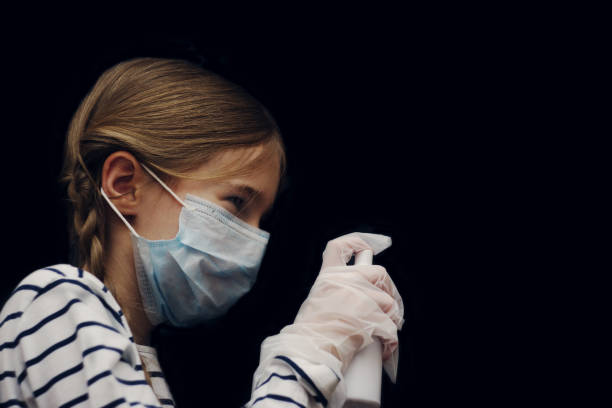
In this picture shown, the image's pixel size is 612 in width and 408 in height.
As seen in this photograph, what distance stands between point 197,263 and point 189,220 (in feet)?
0.35

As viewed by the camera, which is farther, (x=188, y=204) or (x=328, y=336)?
(x=188, y=204)

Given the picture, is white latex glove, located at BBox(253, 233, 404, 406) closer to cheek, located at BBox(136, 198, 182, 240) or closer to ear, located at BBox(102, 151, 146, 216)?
cheek, located at BBox(136, 198, 182, 240)

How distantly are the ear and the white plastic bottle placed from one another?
0.64 meters

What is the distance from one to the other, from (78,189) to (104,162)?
3.6 inches

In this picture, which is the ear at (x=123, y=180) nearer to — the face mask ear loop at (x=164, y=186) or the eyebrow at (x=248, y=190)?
the face mask ear loop at (x=164, y=186)

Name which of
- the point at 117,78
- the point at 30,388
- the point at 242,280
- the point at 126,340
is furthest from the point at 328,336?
Result: the point at 117,78

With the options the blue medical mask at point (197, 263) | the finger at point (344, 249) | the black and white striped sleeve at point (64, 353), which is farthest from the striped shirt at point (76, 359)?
the finger at point (344, 249)

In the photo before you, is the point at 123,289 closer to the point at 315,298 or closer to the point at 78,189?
the point at 78,189

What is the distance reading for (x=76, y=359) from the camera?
111 cm

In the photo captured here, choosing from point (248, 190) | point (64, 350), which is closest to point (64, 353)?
point (64, 350)

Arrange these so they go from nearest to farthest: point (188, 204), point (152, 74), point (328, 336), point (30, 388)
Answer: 1. point (30, 388)
2. point (328, 336)
3. point (188, 204)
4. point (152, 74)

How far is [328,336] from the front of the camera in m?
1.37

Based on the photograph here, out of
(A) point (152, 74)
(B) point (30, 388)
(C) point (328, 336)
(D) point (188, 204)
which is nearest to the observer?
(B) point (30, 388)

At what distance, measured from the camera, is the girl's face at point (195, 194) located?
4.85ft
